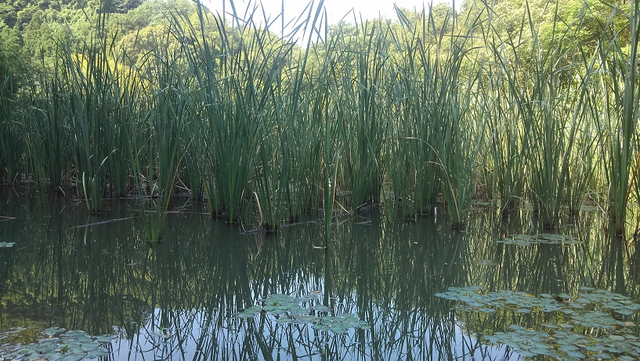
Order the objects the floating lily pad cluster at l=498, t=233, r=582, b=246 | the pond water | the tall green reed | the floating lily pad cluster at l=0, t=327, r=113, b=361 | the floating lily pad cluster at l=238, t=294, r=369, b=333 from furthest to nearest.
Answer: the floating lily pad cluster at l=498, t=233, r=582, b=246
the tall green reed
the floating lily pad cluster at l=238, t=294, r=369, b=333
the pond water
the floating lily pad cluster at l=0, t=327, r=113, b=361

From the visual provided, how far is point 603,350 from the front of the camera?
4.43 feet

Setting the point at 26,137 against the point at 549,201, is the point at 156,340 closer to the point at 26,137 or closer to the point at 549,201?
the point at 549,201

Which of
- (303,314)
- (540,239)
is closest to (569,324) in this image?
(303,314)

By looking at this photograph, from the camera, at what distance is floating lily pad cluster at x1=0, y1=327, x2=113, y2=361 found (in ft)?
4.13

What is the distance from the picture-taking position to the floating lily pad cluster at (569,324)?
1.35 meters

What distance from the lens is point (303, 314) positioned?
5.38ft

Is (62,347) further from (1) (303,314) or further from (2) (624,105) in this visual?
(2) (624,105)

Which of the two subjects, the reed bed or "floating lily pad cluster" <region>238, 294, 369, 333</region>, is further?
the reed bed

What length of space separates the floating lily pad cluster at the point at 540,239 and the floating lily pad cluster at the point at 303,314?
1472 mm

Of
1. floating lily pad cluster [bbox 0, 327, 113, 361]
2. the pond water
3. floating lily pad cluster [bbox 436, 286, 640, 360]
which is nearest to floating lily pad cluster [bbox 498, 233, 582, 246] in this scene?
the pond water

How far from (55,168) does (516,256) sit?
364cm

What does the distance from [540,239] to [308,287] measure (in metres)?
1.55

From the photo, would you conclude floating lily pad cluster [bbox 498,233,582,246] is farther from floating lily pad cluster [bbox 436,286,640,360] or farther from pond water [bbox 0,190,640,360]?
floating lily pad cluster [bbox 436,286,640,360]

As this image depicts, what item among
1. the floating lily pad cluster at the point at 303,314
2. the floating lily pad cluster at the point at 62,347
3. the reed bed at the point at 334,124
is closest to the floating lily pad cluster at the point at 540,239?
the reed bed at the point at 334,124
